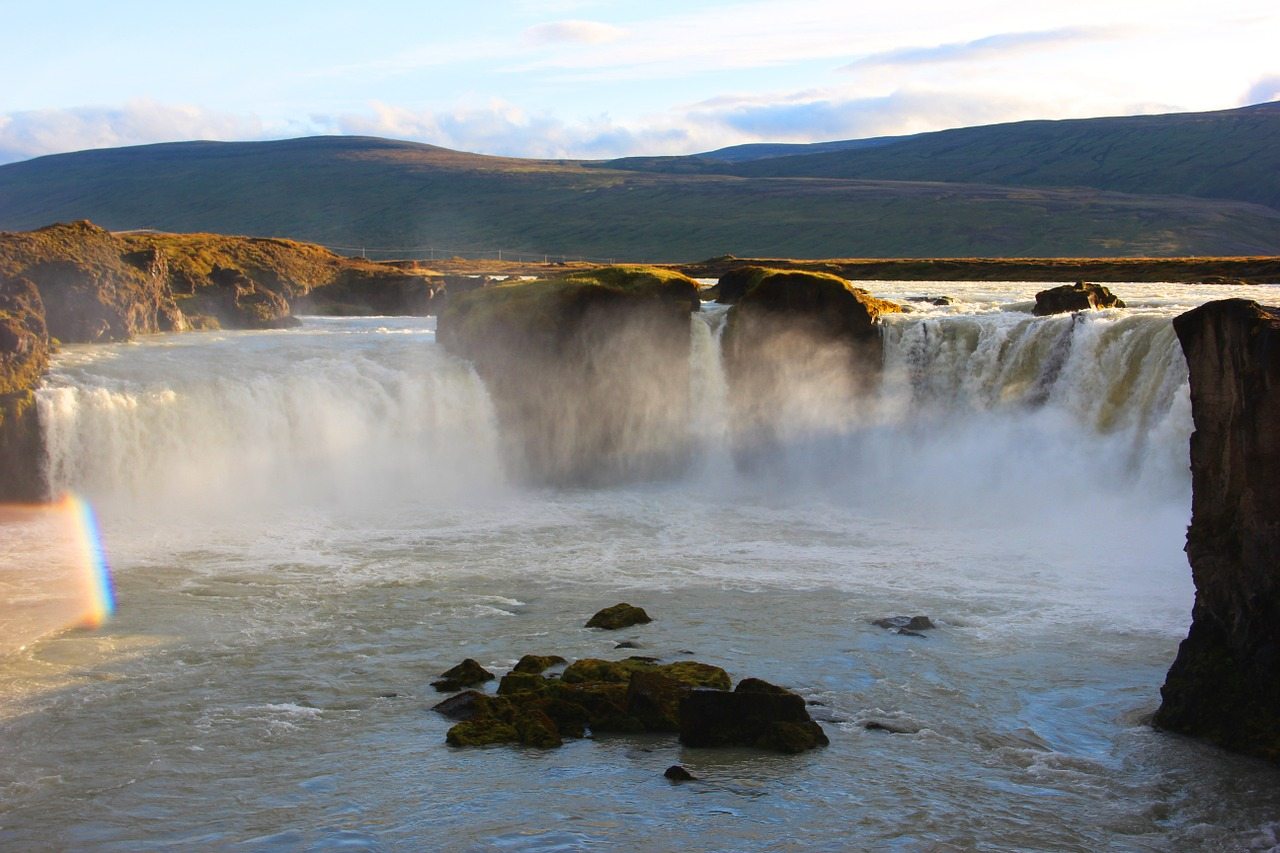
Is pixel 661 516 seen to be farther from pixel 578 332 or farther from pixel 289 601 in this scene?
pixel 289 601

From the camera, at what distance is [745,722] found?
15805mm

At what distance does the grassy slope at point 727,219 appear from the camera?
458 ft

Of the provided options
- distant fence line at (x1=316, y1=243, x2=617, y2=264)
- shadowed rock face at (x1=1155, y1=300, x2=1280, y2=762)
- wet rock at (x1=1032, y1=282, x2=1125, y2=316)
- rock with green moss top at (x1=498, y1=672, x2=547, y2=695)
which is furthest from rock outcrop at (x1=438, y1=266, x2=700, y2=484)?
distant fence line at (x1=316, y1=243, x2=617, y2=264)

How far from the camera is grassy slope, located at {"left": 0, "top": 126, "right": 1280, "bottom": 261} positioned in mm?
139750

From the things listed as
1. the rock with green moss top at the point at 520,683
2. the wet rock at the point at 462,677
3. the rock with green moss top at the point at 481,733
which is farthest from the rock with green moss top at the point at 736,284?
the rock with green moss top at the point at 481,733

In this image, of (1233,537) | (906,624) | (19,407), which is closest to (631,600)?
(906,624)

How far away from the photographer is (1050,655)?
19.8 meters

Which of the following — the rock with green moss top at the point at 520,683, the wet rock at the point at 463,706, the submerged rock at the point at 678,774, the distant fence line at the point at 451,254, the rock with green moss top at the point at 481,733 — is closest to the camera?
the submerged rock at the point at 678,774

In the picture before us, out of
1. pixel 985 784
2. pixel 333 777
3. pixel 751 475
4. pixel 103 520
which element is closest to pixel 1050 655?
pixel 985 784

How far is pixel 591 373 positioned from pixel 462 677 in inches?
855

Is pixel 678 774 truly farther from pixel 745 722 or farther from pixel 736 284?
pixel 736 284

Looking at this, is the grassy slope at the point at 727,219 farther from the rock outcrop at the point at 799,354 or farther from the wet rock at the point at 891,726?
the wet rock at the point at 891,726

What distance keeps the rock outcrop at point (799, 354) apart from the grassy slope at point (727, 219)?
9847 cm

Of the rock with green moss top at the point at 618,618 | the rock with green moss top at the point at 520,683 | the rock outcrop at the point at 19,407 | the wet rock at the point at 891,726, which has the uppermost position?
the rock outcrop at the point at 19,407
